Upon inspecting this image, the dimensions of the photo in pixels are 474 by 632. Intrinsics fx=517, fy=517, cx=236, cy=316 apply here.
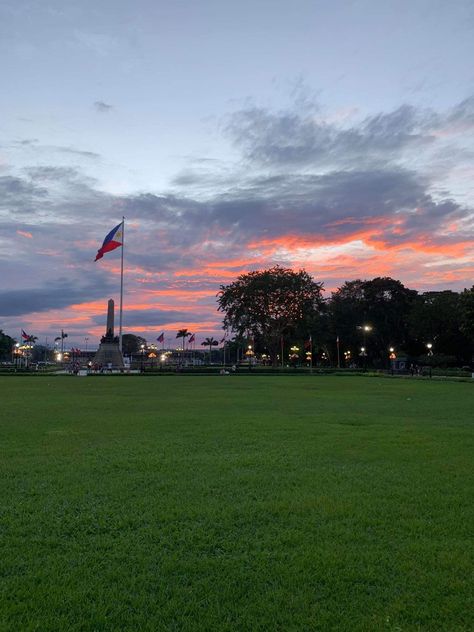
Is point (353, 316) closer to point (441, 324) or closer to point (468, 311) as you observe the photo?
point (441, 324)

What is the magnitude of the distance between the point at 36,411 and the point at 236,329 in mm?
53270

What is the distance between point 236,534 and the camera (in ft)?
17.7

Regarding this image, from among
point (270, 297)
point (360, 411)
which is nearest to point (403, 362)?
point (270, 297)

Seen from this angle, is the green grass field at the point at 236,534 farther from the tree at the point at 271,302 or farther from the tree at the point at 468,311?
the tree at the point at 271,302

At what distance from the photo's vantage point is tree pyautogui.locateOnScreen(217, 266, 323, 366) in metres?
69.8

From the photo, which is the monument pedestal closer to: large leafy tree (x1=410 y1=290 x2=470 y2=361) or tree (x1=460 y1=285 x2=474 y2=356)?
tree (x1=460 y1=285 x2=474 y2=356)

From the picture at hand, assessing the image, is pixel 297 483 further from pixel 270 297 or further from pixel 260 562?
pixel 270 297

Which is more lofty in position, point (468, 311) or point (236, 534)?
point (468, 311)

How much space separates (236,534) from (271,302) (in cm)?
6491

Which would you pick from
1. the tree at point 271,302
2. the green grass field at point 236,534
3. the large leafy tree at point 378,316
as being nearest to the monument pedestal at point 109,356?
the tree at point 271,302

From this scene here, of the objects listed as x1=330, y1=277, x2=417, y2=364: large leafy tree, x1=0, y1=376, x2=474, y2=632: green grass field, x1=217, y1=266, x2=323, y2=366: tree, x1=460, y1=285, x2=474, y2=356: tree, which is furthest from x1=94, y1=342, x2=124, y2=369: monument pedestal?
x1=0, y1=376, x2=474, y2=632: green grass field

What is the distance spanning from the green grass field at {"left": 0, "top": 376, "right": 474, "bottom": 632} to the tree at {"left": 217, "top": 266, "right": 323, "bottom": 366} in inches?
2313

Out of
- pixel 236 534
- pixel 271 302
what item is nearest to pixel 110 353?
pixel 271 302

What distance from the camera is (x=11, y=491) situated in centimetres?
704
